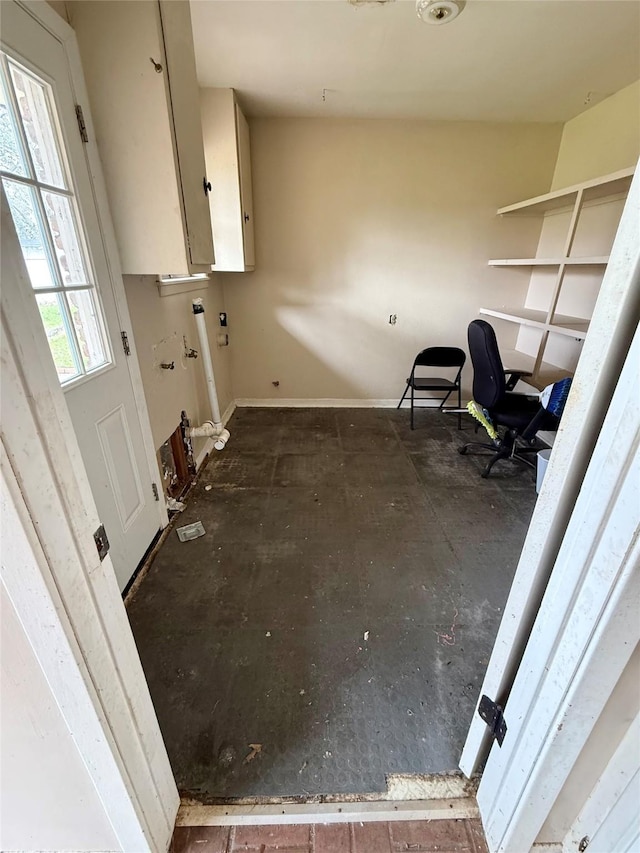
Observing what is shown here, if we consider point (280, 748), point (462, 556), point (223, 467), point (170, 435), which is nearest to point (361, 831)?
point (280, 748)

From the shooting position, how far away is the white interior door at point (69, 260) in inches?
41.3

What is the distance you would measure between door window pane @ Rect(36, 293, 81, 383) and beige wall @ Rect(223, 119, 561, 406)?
7.87 ft

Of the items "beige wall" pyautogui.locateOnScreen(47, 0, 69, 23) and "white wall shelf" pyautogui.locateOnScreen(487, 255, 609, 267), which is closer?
"beige wall" pyautogui.locateOnScreen(47, 0, 69, 23)

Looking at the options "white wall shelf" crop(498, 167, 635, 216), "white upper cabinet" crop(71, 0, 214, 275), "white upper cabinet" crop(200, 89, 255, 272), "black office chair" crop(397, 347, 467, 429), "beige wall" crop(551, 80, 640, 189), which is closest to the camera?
"white upper cabinet" crop(71, 0, 214, 275)

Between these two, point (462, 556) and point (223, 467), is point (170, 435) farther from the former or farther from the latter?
point (462, 556)

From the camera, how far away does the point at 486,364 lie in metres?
2.38

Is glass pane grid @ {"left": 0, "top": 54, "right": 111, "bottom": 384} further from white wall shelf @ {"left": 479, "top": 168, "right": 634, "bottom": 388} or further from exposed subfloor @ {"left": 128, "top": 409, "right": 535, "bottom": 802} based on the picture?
white wall shelf @ {"left": 479, "top": 168, "right": 634, "bottom": 388}

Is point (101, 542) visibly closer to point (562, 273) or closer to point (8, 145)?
point (8, 145)

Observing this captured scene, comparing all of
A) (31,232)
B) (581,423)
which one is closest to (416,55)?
(31,232)

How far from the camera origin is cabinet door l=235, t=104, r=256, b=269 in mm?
2676

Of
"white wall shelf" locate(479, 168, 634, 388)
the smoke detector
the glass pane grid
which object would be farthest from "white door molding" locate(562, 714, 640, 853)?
the smoke detector

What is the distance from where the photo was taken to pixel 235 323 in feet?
11.8

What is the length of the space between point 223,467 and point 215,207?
1.97m

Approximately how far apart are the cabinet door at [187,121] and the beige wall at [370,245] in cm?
170
